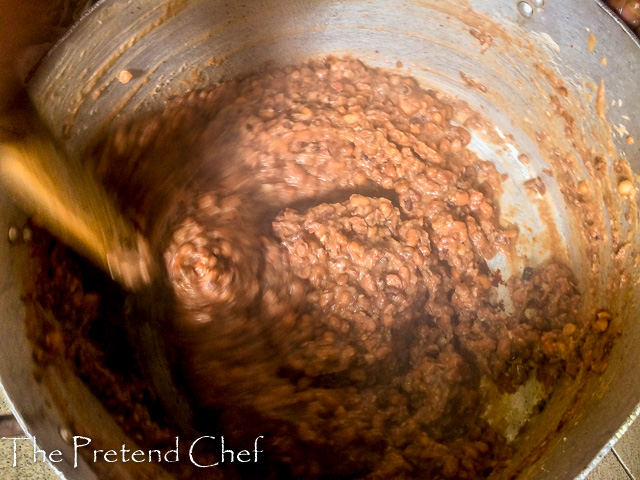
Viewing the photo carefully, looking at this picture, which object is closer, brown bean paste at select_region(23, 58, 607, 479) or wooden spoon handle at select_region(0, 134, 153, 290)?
wooden spoon handle at select_region(0, 134, 153, 290)

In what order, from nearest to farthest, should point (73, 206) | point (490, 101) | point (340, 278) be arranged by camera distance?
point (73, 206)
point (340, 278)
point (490, 101)

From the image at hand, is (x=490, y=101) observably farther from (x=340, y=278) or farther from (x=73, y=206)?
(x=73, y=206)

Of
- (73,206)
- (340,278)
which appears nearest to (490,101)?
(340,278)

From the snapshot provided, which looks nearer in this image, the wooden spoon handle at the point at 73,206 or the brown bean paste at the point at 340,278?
the wooden spoon handle at the point at 73,206

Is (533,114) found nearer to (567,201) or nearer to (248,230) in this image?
(567,201)

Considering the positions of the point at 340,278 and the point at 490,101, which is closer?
the point at 340,278
